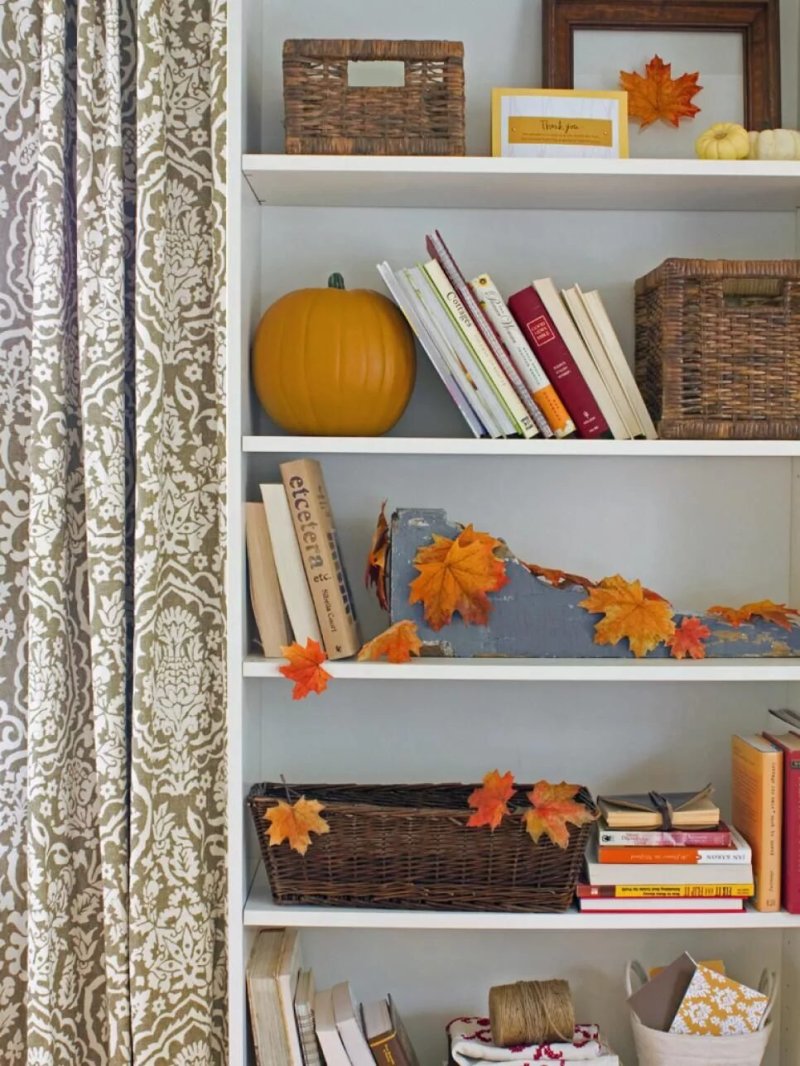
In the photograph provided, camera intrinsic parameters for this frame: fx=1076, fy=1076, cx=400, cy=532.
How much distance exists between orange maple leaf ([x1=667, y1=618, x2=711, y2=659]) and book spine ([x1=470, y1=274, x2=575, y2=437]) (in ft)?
1.19

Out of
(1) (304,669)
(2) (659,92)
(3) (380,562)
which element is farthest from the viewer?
Answer: (2) (659,92)

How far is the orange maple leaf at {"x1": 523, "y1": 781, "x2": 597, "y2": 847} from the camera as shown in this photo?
157 centimetres

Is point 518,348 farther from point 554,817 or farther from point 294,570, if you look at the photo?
point 554,817

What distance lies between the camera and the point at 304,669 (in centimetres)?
157

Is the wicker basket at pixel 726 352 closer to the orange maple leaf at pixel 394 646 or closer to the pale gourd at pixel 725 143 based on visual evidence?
the pale gourd at pixel 725 143

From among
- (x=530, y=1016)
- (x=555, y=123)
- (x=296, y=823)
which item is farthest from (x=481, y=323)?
(x=530, y=1016)

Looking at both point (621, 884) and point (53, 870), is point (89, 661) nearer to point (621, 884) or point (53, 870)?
Answer: point (53, 870)

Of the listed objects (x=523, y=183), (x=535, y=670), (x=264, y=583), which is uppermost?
(x=523, y=183)

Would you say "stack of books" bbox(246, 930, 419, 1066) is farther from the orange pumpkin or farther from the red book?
the orange pumpkin

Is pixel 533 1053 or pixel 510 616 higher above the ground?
pixel 510 616

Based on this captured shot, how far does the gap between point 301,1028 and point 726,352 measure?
3.95 ft

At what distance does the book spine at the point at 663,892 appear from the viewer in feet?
5.32

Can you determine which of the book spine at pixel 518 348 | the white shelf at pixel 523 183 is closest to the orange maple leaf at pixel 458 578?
the book spine at pixel 518 348

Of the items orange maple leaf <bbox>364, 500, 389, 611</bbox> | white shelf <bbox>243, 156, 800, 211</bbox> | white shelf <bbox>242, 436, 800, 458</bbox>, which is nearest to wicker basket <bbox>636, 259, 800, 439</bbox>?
white shelf <bbox>242, 436, 800, 458</bbox>
